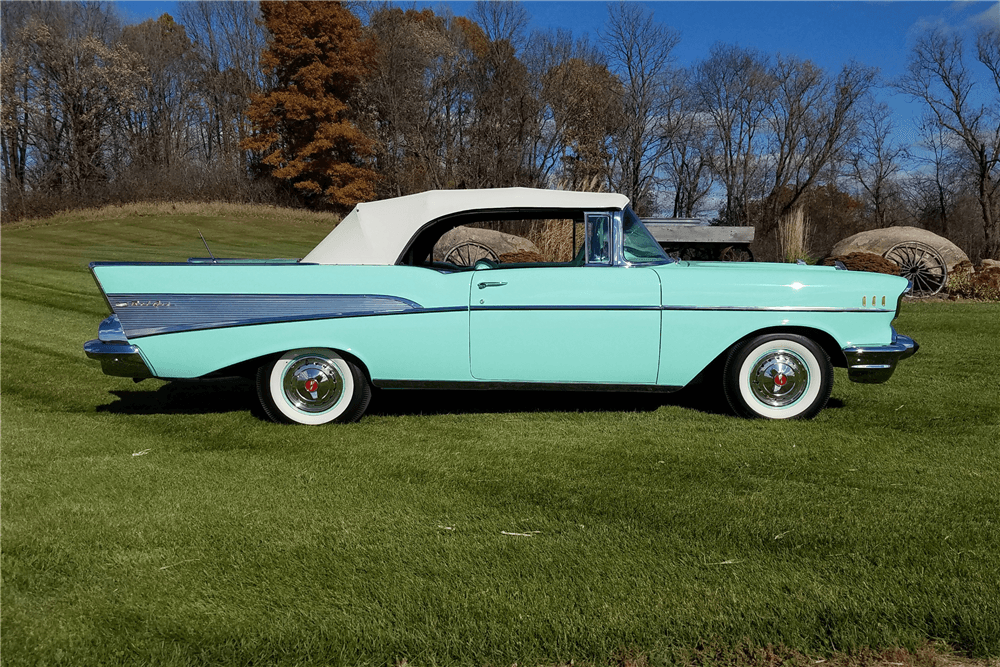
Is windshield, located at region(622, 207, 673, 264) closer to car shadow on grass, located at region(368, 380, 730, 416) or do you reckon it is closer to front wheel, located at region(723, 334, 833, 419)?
front wheel, located at region(723, 334, 833, 419)

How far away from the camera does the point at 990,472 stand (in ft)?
11.7

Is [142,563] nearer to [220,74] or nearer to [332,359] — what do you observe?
[332,359]

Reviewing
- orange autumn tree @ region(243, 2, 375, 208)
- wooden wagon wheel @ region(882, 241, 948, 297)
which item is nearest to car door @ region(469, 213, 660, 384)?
wooden wagon wheel @ region(882, 241, 948, 297)

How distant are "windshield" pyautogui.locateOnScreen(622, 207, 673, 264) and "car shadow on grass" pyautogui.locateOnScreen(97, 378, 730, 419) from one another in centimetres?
95

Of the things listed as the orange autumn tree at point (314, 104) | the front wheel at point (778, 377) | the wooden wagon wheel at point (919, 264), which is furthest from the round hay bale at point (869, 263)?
the orange autumn tree at point (314, 104)

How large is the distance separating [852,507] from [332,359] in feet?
9.62

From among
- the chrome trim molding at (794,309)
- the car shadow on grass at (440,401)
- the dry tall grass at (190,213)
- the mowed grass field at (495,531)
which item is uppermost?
the dry tall grass at (190,213)

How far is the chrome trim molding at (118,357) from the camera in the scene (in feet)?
14.3

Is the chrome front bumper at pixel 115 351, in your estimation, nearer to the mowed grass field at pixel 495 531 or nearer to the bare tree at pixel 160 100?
the mowed grass field at pixel 495 531

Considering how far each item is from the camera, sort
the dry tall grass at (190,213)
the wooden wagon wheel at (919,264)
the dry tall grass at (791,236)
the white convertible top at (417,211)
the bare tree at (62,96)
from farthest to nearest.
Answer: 1. the bare tree at (62,96)
2. the dry tall grass at (190,213)
3. the dry tall grass at (791,236)
4. the wooden wagon wheel at (919,264)
5. the white convertible top at (417,211)

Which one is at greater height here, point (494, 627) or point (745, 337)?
point (745, 337)

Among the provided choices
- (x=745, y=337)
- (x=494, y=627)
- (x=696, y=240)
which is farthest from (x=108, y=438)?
(x=696, y=240)

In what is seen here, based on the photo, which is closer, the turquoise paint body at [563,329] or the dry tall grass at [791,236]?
the turquoise paint body at [563,329]

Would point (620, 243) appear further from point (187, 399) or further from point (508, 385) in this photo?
point (187, 399)
